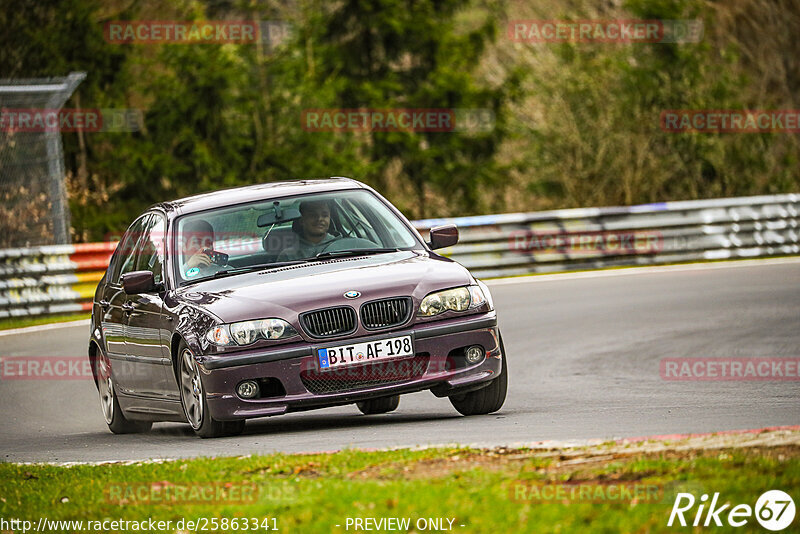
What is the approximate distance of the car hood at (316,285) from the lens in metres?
8.20

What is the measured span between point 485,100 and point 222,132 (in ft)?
27.1

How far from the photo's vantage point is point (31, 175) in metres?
18.8

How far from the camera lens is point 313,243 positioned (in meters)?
9.34

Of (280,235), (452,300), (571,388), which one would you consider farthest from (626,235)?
(452,300)

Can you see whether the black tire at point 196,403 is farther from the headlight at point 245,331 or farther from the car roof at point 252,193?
the car roof at point 252,193

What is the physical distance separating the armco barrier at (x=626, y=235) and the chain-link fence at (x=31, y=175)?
5376 millimetres

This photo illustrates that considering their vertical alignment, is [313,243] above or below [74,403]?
above

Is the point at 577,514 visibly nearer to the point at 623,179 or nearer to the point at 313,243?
the point at 313,243

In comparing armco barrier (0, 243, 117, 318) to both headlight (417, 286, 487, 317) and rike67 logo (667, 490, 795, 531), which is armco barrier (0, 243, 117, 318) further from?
rike67 logo (667, 490, 795, 531)

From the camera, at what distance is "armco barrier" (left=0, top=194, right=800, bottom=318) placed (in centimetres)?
2069

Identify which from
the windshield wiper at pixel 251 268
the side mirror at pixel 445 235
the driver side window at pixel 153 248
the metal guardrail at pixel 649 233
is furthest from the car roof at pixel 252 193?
the metal guardrail at pixel 649 233

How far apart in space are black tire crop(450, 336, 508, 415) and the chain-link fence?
10.7 metres

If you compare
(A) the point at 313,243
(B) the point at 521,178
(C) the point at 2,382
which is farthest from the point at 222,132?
(A) the point at 313,243

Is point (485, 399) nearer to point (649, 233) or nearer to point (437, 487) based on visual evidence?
point (437, 487)
